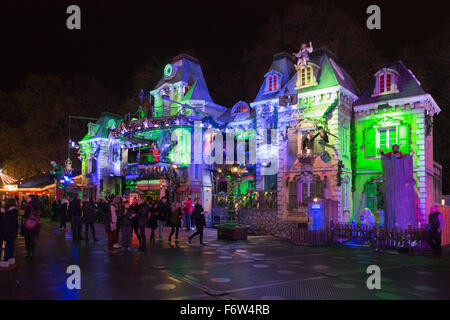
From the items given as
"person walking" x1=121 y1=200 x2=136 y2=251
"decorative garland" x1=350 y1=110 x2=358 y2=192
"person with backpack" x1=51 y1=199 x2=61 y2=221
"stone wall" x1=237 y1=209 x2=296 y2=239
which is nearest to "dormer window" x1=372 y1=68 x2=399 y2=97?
"decorative garland" x1=350 y1=110 x2=358 y2=192

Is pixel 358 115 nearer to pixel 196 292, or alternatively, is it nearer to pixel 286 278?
pixel 286 278

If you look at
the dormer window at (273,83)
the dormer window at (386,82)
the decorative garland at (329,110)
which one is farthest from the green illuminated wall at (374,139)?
the dormer window at (273,83)

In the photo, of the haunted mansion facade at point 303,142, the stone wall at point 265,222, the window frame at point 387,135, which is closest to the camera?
the haunted mansion facade at point 303,142

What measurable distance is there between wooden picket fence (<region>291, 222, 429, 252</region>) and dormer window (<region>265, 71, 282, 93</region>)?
1190cm

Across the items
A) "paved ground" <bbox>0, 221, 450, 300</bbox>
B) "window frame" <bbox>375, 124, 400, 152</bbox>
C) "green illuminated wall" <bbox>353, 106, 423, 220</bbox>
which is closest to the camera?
"paved ground" <bbox>0, 221, 450, 300</bbox>

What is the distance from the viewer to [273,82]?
24906 mm

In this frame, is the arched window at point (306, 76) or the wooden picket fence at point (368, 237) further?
the arched window at point (306, 76)

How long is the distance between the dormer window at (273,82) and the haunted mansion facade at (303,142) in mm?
73

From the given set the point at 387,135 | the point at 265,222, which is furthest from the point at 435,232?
the point at 265,222

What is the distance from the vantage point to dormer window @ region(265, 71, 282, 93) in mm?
24703

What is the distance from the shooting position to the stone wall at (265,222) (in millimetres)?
21109

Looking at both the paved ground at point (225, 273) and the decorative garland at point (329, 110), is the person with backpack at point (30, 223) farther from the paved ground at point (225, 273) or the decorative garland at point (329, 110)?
the decorative garland at point (329, 110)

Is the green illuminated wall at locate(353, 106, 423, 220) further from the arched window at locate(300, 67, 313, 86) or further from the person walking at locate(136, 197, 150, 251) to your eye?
the person walking at locate(136, 197, 150, 251)

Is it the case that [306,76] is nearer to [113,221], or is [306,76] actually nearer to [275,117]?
[275,117]
